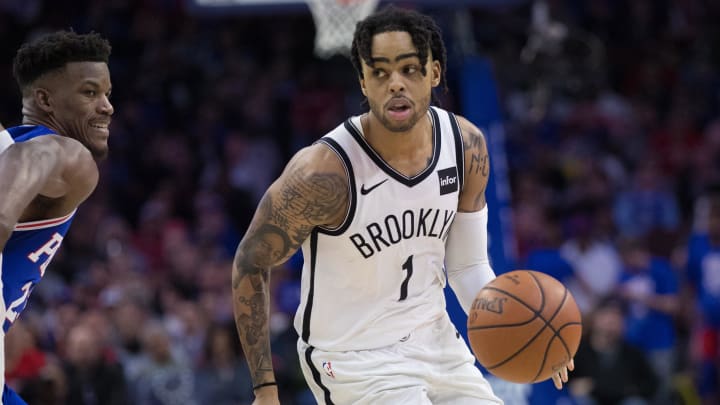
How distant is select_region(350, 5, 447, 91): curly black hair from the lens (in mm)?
4608

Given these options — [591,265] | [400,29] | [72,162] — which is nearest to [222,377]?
[591,265]

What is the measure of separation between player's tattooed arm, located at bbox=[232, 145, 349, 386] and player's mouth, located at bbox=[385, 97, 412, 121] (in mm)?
300

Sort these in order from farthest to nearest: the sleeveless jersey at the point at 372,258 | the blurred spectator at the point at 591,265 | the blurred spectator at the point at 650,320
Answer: the blurred spectator at the point at 591,265 → the blurred spectator at the point at 650,320 → the sleeveless jersey at the point at 372,258

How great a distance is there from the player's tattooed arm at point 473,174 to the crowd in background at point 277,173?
3.50 meters

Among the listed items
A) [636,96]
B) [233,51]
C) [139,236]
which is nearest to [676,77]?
[636,96]

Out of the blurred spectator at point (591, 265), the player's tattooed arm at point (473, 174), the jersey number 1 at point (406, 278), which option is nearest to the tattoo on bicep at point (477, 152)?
the player's tattooed arm at point (473, 174)

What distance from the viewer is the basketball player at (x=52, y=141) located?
153 inches

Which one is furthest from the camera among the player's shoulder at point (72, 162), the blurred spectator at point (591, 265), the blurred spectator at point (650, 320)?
the blurred spectator at point (591, 265)

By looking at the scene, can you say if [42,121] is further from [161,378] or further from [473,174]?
[161,378]

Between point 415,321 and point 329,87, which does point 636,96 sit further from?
point 415,321

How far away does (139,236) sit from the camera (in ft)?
38.1

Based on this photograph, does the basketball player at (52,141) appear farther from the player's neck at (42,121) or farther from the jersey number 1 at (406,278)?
the jersey number 1 at (406,278)

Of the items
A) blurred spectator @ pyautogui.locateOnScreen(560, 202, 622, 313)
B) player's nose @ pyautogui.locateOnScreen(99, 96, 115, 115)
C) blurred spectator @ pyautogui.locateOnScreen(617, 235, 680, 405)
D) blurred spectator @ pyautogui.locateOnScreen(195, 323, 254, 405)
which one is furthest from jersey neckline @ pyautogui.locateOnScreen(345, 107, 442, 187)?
blurred spectator @ pyautogui.locateOnScreen(617, 235, 680, 405)

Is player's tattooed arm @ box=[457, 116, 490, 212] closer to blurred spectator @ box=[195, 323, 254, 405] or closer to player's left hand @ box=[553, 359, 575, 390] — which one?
player's left hand @ box=[553, 359, 575, 390]
